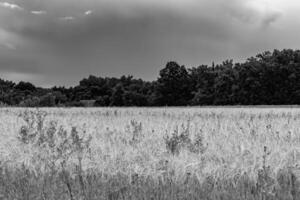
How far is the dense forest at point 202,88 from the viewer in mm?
54719

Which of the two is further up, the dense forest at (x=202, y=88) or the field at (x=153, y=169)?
the dense forest at (x=202, y=88)

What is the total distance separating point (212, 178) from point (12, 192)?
2670mm

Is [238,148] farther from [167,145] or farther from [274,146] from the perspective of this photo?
[167,145]

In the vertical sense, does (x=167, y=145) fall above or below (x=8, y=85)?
below

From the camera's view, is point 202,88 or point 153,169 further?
point 202,88

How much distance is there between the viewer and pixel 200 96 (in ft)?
203

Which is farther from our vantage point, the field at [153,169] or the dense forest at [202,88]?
the dense forest at [202,88]

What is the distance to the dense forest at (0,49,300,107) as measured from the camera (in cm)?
5472

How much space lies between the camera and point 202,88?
6506cm

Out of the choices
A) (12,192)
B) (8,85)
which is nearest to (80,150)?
(12,192)

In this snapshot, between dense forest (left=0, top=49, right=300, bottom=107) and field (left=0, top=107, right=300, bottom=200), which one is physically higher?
dense forest (left=0, top=49, right=300, bottom=107)

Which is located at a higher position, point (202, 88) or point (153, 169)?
point (202, 88)

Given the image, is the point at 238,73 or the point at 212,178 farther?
the point at 238,73

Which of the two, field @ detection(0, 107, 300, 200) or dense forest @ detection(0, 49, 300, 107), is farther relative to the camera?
dense forest @ detection(0, 49, 300, 107)
